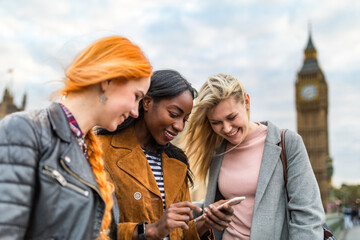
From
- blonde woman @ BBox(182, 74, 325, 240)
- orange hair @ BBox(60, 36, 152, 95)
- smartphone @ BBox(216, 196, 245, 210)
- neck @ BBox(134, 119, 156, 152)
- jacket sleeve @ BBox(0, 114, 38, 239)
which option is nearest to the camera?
jacket sleeve @ BBox(0, 114, 38, 239)

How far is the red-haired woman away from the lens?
1064mm

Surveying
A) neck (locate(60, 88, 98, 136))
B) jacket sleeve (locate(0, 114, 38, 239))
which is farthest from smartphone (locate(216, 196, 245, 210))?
jacket sleeve (locate(0, 114, 38, 239))

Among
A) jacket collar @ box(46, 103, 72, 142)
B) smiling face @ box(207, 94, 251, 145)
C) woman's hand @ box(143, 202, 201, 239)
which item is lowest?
woman's hand @ box(143, 202, 201, 239)

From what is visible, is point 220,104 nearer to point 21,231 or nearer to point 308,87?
point 21,231

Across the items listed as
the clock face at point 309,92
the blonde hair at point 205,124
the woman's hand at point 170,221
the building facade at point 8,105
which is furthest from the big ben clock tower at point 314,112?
the woman's hand at point 170,221

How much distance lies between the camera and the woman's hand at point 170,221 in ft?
5.53

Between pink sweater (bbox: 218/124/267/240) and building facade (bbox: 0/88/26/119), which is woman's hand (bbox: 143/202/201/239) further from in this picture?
building facade (bbox: 0/88/26/119)

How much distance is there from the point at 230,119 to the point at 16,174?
151 centimetres

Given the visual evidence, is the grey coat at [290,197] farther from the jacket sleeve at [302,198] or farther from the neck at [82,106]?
the neck at [82,106]

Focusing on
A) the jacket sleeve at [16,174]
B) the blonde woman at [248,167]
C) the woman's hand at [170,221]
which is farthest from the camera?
the blonde woman at [248,167]

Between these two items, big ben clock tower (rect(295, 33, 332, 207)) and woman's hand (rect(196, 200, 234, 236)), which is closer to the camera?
woman's hand (rect(196, 200, 234, 236))

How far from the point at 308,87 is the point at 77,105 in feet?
222

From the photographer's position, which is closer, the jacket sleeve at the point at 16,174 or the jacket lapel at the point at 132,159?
the jacket sleeve at the point at 16,174

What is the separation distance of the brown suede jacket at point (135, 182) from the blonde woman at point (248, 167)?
34cm
